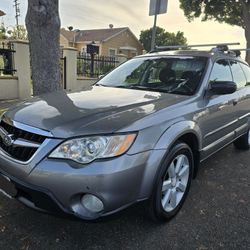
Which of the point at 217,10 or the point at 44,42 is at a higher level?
the point at 217,10

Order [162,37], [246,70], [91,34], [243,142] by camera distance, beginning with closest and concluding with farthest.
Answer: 1. [246,70]
2. [243,142]
3. [91,34]
4. [162,37]

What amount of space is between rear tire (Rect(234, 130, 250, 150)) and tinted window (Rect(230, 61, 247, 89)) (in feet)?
3.30

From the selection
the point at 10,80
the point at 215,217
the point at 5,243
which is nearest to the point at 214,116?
the point at 215,217

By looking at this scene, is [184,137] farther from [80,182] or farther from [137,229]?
[80,182]

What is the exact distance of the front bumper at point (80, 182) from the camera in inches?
84.4

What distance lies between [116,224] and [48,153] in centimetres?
103

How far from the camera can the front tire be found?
254 centimetres

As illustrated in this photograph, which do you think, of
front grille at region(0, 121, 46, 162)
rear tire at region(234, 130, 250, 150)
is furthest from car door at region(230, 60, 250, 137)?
front grille at region(0, 121, 46, 162)

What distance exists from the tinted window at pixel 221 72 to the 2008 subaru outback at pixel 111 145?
0.08m

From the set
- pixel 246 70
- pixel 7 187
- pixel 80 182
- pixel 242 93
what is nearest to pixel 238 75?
pixel 242 93

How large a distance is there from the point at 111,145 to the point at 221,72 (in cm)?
232

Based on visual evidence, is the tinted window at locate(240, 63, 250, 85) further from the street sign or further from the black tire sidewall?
the black tire sidewall

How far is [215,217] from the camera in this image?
9.82 ft

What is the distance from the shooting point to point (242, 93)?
4.37m
